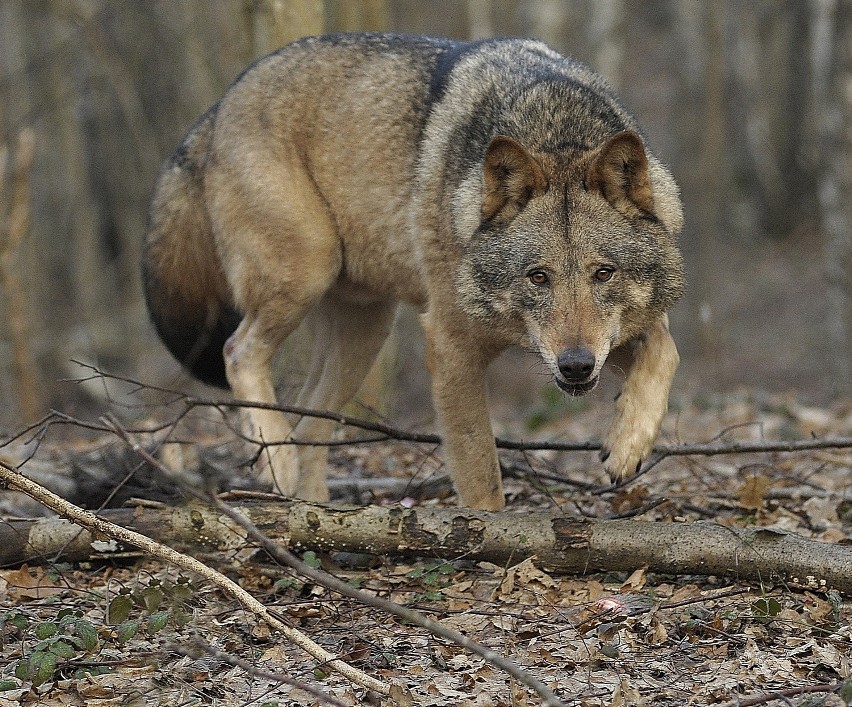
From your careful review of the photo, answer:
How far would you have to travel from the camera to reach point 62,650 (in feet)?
12.3

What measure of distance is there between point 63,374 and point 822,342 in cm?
1258

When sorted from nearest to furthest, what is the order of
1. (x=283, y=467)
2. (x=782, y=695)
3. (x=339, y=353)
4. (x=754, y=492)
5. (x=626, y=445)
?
(x=782, y=695) < (x=626, y=445) < (x=754, y=492) < (x=283, y=467) < (x=339, y=353)

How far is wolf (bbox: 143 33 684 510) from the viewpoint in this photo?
189 inches

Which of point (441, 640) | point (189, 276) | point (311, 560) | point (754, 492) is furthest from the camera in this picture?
point (189, 276)

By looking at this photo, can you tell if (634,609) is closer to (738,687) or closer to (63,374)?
(738,687)

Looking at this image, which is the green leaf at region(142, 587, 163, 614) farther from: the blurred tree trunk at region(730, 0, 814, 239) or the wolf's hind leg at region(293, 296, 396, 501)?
the blurred tree trunk at region(730, 0, 814, 239)

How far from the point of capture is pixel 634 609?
4266mm

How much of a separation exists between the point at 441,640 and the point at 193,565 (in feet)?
3.37

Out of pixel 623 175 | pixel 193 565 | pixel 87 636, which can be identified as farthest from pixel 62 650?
pixel 623 175

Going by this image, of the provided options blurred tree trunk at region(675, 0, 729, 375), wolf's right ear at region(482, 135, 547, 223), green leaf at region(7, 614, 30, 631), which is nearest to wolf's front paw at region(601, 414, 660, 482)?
wolf's right ear at region(482, 135, 547, 223)

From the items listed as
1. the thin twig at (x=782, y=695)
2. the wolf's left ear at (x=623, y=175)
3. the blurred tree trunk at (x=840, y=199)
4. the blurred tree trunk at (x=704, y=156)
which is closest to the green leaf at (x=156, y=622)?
the thin twig at (x=782, y=695)

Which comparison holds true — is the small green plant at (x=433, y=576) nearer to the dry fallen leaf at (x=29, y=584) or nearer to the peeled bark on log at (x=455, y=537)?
the peeled bark on log at (x=455, y=537)

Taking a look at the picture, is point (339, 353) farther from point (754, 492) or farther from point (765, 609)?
point (765, 609)

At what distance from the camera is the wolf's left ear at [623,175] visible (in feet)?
15.6
